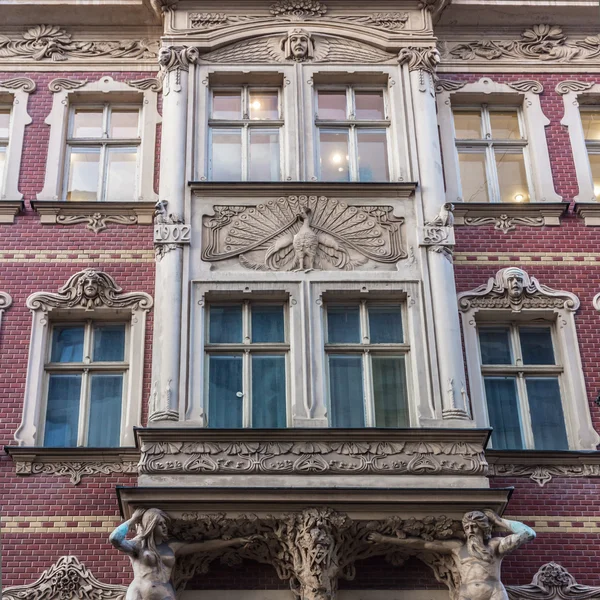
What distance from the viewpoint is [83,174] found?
1712 cm

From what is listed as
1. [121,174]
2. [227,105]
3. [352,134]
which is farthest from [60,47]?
[352,134]

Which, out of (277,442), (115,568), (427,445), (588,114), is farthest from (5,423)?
(588,114)

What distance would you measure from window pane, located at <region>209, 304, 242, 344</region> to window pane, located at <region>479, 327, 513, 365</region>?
343 cm

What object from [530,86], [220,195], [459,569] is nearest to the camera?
[459,569]

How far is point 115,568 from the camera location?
45.2 feet

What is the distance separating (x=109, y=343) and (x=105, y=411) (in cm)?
103

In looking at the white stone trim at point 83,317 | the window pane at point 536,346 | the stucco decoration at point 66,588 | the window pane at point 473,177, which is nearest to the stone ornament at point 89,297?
the white stone trim at point 83,317

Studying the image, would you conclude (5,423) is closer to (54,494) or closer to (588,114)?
(54,494)

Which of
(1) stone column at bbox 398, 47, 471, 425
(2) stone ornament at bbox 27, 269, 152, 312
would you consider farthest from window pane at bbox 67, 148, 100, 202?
(1) stone column at bbox 398, 47, 471, 425

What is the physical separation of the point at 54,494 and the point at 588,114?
33.3 ft

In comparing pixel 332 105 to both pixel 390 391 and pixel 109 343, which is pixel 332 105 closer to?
pixel 390 391

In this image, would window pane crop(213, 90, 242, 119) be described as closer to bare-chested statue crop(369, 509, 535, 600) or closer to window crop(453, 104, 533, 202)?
window crop(453, 104, 533, 202)

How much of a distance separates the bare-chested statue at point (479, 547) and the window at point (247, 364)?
91.3 inches

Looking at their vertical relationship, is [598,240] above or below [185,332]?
above
